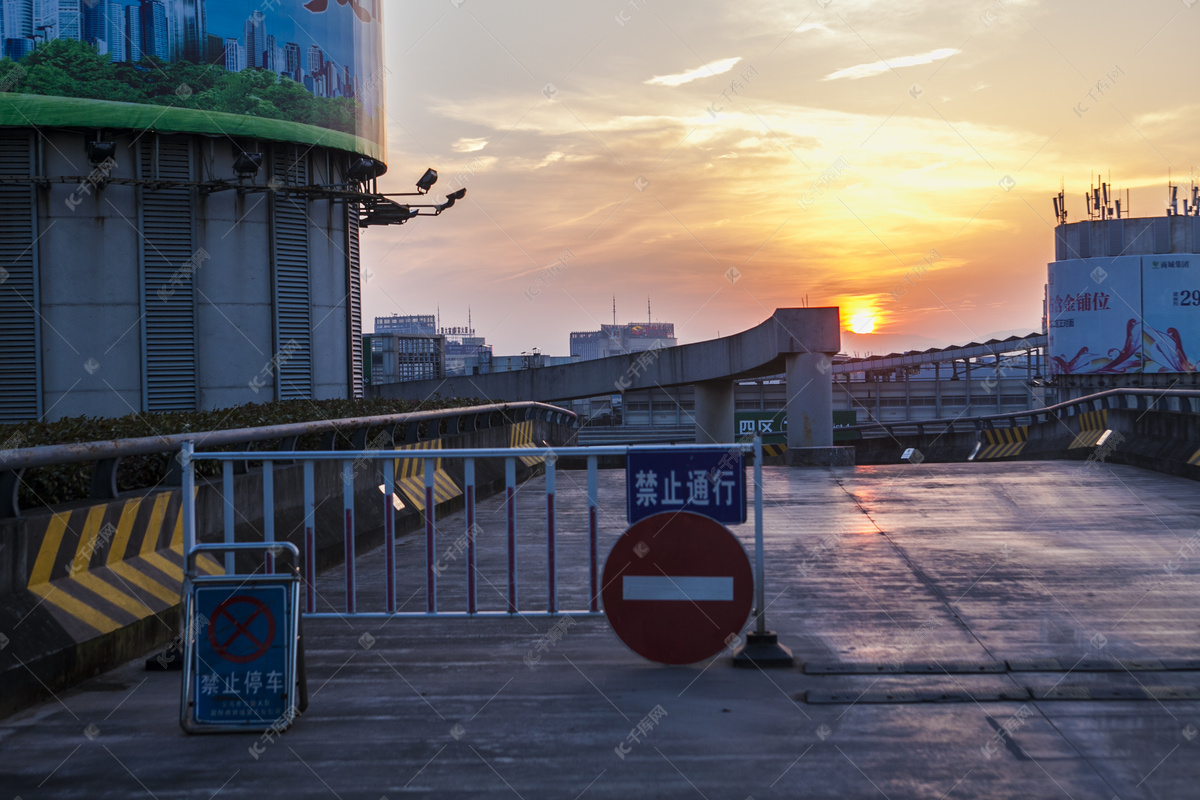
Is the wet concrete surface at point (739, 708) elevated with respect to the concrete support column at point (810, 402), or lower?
lower

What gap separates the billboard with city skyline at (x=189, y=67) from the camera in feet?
69.8

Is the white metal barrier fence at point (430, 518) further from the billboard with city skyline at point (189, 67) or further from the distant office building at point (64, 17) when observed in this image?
the distant office building at point (64, 17)

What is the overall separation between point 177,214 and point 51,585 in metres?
18.6

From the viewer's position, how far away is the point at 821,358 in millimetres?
26344

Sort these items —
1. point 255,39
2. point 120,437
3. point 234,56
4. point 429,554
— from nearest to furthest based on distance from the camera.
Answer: point 429,554 < point 120,437 < point 234,56 < point 255,39

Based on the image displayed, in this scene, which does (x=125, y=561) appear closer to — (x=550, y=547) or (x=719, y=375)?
(x=550, y=547)

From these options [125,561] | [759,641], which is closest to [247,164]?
[125,561]

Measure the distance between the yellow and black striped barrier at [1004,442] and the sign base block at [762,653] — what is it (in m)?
27.3

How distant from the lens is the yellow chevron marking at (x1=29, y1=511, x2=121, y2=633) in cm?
609

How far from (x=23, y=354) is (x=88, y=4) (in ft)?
25.8

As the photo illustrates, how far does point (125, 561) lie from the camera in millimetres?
6980

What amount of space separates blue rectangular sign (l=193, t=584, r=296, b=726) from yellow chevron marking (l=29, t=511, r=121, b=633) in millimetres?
1196

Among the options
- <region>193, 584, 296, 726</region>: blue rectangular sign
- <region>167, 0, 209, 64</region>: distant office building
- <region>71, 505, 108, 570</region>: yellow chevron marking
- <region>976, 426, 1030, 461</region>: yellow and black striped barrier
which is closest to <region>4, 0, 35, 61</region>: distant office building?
<region>167, 0, 209, 64</region>: distant office building

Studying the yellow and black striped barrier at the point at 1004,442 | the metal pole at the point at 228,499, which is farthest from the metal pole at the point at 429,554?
the yellow and black striped barrier at the point at 1004,442
